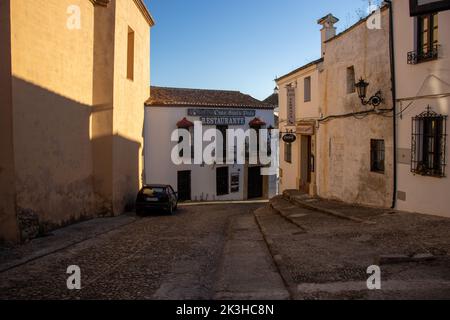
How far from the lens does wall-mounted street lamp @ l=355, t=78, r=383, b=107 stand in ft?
40.7

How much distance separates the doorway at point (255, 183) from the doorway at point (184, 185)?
4.90 metres

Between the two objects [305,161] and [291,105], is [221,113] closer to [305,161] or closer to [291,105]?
[291,105]

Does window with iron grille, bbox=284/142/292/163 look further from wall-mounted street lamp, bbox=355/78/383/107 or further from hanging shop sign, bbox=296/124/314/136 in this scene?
wall-mounted street lamp, bbox=355/78/383/107

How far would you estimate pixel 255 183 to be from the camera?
101 feet

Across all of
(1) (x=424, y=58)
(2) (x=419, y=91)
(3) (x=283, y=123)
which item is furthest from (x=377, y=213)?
(3) (x=283, y=123)

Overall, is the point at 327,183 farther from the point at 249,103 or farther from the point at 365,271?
the point at 249,103

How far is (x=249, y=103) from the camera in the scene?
97.5 feet

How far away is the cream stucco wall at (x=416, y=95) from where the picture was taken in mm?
9945

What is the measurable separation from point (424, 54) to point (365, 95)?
2798 millimetres

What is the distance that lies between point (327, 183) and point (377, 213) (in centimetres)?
458

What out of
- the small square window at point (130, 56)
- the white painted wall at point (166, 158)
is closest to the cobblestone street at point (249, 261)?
the small square window at point (130, 56)

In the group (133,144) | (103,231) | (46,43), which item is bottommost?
(103,231)

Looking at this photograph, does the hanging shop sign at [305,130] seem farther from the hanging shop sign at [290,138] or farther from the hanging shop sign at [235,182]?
the hanging shop sign at [235,182]

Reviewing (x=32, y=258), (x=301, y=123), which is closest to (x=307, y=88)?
(x=301, y=123)
